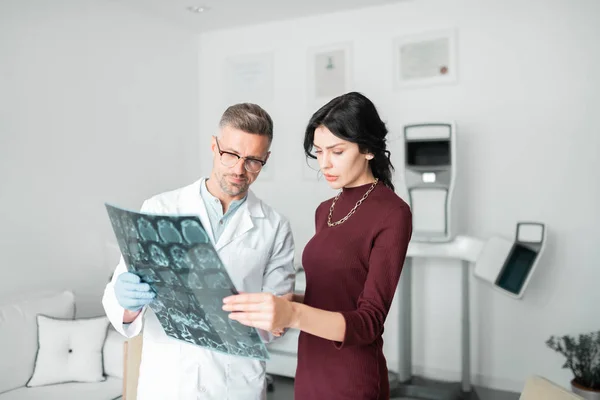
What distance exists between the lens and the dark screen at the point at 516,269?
3.17m

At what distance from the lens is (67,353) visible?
9.25 feet

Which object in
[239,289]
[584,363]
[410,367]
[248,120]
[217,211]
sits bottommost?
[410,367]

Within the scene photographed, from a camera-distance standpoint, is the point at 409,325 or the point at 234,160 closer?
the point at 234,160

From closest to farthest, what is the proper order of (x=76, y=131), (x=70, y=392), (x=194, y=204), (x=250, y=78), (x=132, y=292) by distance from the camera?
(x=132, y=292) → (x=194, y=204) → (x=70, y=392) → (x=76, y=131) → (x=250, y=78)

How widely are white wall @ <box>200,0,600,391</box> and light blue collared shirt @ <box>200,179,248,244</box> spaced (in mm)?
2370

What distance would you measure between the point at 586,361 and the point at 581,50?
194 centimetres

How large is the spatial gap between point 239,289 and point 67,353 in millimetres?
1806

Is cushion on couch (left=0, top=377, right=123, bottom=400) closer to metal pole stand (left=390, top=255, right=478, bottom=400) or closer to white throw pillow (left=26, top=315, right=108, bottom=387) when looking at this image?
white throw pillow (left=26, top=315, right=108, bottom=387)

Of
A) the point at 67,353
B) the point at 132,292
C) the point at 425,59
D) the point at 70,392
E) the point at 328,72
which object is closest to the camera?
the point at 132,292

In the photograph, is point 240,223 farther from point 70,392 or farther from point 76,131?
point 76,131

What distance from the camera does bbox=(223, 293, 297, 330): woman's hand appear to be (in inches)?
37.2

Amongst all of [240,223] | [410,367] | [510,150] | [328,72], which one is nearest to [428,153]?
[510,150]

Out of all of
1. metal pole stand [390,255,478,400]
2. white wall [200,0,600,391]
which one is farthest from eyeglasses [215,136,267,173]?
white wall [200,0,600,391]

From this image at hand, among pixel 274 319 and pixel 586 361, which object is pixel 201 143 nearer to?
pixel 586 361
